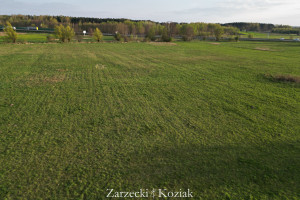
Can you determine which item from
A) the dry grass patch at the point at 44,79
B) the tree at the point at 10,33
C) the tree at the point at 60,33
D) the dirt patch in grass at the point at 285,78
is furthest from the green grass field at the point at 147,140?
the tree at the point at 60,33

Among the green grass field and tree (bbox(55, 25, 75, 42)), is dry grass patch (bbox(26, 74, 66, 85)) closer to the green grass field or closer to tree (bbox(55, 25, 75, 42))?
the green grass field

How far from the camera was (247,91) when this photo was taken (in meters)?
15.1

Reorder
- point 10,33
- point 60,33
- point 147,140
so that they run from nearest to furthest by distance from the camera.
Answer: point 147,140 → point 10,33 → point 60,33

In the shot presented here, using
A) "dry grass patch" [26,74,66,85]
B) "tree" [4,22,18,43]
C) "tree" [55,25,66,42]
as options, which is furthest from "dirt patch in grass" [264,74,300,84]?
"tree" [4,22,18,43]

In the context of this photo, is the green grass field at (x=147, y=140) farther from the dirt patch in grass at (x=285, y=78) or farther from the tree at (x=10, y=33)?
the tree at (x=10, y=33)

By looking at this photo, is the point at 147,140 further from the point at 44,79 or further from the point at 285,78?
the point at 285,78

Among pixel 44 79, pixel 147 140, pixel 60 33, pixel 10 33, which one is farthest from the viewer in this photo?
pixel 60 33

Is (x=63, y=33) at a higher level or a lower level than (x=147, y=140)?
higher

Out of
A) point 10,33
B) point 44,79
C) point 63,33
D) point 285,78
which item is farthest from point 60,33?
point 285,78

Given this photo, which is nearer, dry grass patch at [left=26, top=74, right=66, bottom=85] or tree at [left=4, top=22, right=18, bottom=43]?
dry grass patch at [left=26, top=74, right=66, bottom=85]

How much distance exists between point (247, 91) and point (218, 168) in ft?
34.2

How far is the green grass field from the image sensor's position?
5984mm

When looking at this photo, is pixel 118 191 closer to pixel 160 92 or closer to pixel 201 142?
pixel 201 142

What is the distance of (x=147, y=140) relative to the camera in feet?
27.3
